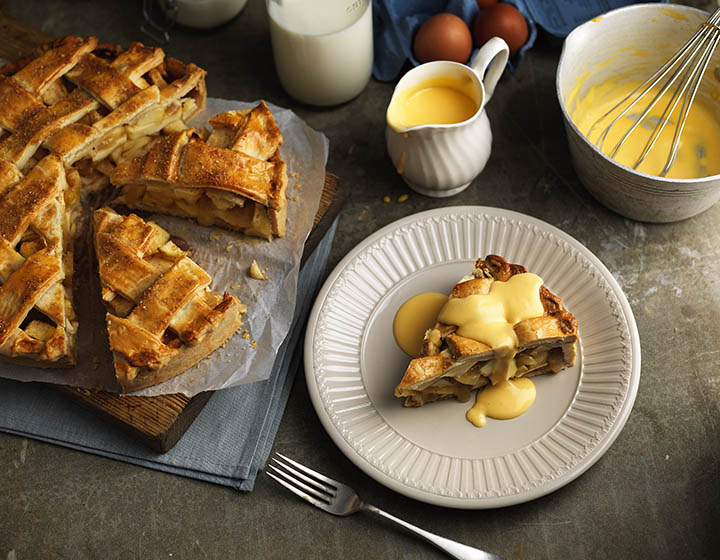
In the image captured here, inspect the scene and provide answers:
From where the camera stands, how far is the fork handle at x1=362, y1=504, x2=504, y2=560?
5.88 feet

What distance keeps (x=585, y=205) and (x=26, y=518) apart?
190 cm

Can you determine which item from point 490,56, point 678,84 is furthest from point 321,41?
point 678,84

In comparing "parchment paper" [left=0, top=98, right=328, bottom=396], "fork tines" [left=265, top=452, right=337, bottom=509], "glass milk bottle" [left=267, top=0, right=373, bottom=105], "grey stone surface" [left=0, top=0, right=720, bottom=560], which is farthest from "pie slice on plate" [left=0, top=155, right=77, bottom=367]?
"glass milk bottle" [left=267, top=0, right=373, bottom=105]

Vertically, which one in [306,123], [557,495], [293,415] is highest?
[306,123]

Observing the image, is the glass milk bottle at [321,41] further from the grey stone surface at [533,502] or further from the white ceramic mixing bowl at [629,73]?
the white ceramic mixing bowl at [629,73]

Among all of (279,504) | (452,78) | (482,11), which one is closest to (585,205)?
(452,78)

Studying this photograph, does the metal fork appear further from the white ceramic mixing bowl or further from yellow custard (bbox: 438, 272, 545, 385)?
the white ceramic mixing bowl

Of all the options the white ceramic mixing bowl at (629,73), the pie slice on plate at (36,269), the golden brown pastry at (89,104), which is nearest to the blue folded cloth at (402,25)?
the white ceramic mixing bowl at (629,73)

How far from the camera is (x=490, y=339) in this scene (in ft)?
6.20

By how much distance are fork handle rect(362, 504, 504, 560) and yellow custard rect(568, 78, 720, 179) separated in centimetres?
126

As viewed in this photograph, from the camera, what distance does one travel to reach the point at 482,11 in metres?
2.67

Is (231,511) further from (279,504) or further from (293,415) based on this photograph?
(293,415)

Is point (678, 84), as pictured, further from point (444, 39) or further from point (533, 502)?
point (533, 502)

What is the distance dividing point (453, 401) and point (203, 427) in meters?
0.71
